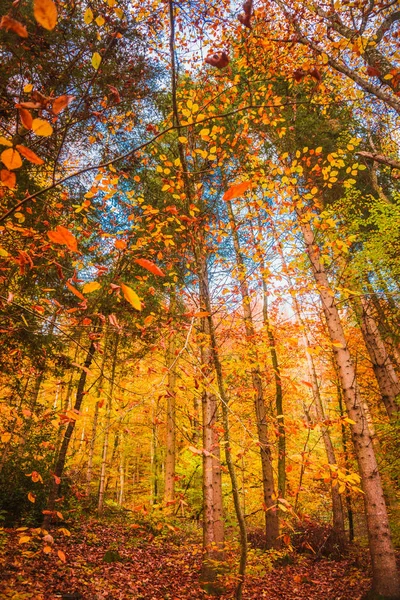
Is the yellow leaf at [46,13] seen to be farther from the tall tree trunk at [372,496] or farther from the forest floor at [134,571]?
the tall tree trunk at [372,496]

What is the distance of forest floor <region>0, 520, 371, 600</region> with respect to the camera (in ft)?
14.8

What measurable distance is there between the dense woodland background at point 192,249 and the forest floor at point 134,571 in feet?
0.22

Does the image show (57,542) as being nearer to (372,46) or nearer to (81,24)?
(81,24)

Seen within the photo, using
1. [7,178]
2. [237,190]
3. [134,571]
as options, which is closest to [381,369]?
[134,571]

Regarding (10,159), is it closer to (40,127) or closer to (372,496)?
(40,127)

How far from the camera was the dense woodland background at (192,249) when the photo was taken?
3.57 metres

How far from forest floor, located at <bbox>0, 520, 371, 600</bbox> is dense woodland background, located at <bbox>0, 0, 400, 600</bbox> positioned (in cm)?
7

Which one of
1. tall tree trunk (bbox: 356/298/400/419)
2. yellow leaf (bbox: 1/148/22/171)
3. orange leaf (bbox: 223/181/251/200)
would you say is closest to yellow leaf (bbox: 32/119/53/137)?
yellow leaf (bbox: 1/148/22/171)

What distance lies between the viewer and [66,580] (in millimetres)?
4738

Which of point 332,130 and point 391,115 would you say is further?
point 391,115

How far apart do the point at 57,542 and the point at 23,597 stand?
3226mm

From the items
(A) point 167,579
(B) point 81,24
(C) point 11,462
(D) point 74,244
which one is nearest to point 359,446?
(A) point 167,579

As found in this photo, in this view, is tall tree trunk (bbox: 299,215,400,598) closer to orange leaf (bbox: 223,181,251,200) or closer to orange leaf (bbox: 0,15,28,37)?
orange leaf (bbox: 223,181,251,200)

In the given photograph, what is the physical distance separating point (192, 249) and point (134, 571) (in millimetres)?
6450
